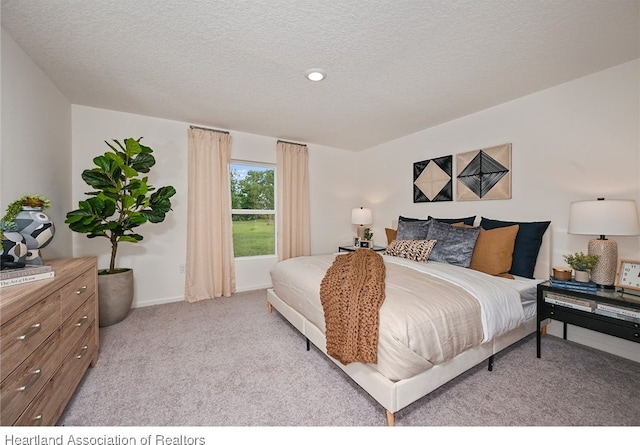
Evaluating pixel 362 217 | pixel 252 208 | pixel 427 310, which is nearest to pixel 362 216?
pixel 362 217

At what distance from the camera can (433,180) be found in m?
3.50

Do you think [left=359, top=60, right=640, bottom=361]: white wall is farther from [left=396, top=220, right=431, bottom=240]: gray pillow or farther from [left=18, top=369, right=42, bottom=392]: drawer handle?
[left=18, top=369, right=42, bottom=392]: drawer handle

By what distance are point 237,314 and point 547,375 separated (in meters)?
2.83

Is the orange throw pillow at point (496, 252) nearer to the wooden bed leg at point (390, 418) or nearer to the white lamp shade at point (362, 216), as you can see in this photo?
the wooden bed leg at point (390, 418)

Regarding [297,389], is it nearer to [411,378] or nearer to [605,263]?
[411,378]

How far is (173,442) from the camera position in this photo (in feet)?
3.69

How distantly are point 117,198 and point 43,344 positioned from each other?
1787 mm

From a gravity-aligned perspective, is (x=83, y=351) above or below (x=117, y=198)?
below

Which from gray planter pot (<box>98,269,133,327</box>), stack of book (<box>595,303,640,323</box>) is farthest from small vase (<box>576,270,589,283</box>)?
gray planter pot (<box>98,269,133,327</box>)

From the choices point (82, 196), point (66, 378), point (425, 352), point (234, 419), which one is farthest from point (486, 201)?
point (82, 196)

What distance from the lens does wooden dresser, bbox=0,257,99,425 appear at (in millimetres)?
955

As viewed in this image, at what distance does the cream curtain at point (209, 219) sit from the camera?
133 inches

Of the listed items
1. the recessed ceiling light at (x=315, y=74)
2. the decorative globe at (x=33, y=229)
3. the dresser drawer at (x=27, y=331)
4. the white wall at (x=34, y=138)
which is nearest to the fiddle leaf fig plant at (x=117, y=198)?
the white wall at (x=34, y=138)

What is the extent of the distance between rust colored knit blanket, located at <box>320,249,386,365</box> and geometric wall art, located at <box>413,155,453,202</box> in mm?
2007
